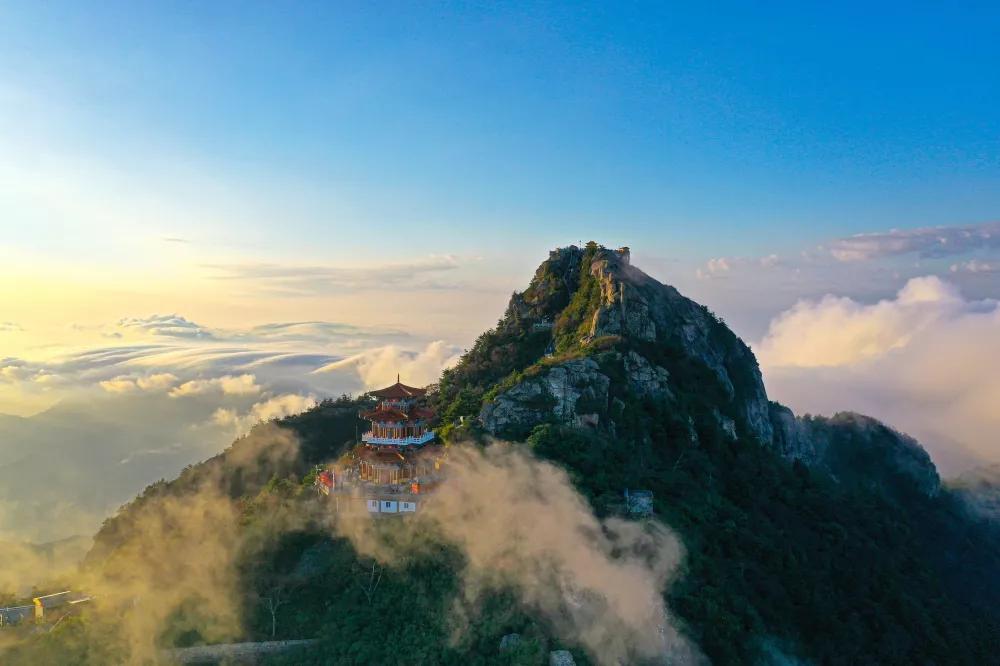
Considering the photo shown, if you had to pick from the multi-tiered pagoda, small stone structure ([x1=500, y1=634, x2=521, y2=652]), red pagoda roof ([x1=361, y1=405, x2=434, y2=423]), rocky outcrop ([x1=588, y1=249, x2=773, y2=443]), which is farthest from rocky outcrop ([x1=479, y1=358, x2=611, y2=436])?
small stone structure ([x1=500, y1=634, x2=521, y2=652])

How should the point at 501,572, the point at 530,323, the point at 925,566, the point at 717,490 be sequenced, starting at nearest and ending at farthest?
the point at 501,572 < the point at 717,490 < the point at 925,566 < the point at 530,323

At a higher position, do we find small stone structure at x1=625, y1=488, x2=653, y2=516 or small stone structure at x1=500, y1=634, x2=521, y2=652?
small stone structure at x1=625, y1=488, x2=653, y2=516

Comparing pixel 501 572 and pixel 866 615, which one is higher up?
pixel 501 572

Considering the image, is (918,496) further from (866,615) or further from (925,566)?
(866,615)

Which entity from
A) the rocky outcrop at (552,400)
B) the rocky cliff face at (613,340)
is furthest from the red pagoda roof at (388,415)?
the rocky cliff face at (613,340)

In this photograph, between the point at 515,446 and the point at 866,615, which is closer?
the point at 515,446

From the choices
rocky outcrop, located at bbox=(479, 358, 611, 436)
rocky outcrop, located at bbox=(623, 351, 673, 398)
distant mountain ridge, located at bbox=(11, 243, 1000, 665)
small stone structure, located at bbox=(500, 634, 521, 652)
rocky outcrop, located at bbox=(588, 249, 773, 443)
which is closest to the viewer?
small stone structure, located at bbox=(500, 634, 521, 652)

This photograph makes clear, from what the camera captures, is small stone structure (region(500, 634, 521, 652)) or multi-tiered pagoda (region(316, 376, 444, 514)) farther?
multi-tiered pagoda (region(316, 376, 444, 514))

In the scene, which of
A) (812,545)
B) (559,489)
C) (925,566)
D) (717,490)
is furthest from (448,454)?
(925,566)

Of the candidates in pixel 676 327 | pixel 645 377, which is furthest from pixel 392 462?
pixel 676 327

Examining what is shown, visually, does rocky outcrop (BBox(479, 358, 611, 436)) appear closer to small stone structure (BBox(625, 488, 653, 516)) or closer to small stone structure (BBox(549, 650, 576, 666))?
small stone structure (BBox(625, 488, 653, 516))
